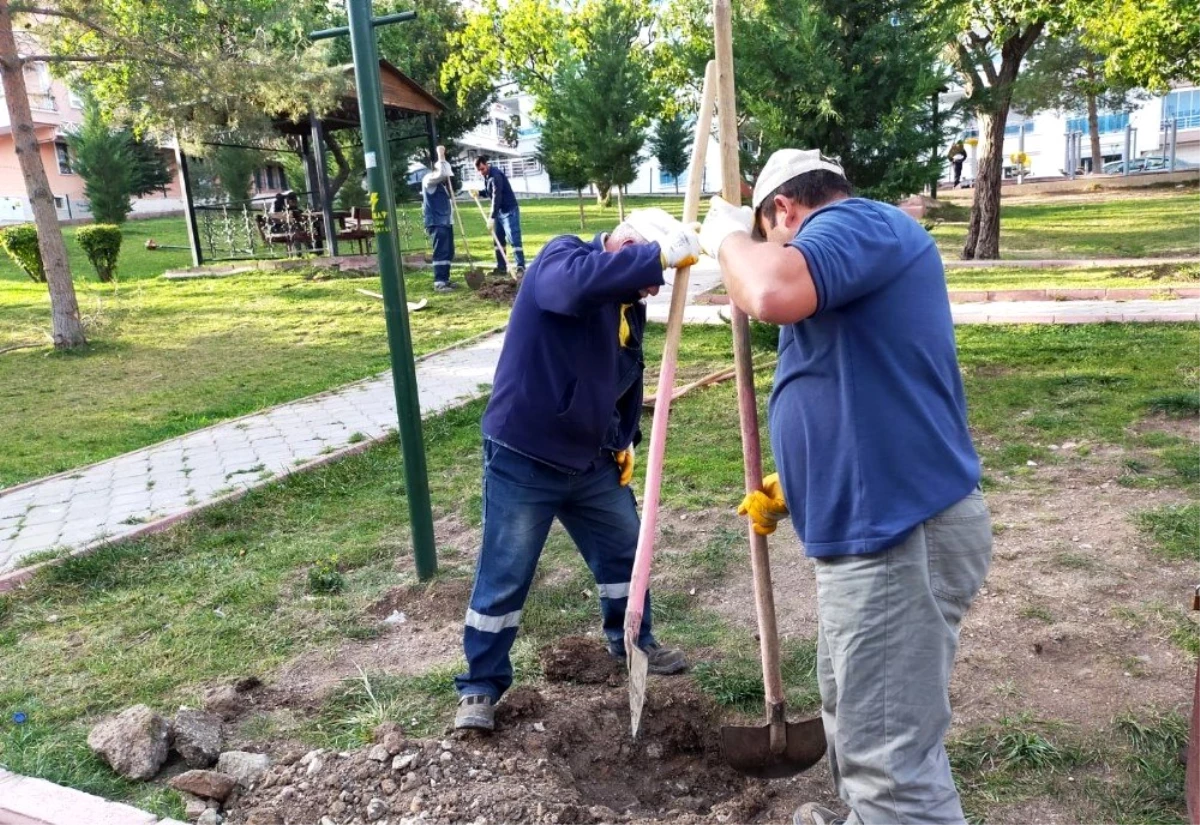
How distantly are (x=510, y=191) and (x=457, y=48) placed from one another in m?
25.5

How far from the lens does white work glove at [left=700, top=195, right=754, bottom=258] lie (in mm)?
2375

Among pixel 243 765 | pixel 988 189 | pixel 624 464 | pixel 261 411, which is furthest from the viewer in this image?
pixel 988 189

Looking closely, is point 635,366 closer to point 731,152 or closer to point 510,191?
point 731,152

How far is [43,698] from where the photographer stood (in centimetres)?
361

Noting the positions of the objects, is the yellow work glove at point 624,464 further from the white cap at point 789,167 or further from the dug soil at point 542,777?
the white cap at point 789,167

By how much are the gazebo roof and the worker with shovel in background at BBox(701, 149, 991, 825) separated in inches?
527

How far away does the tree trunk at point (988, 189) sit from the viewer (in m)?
14.3

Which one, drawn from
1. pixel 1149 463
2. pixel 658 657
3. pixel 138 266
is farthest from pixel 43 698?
pixel 138 266

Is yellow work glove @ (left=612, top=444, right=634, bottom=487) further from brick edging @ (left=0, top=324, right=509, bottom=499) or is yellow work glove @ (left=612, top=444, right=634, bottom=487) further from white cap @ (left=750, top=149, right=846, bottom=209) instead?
brick edging @ (left=0, top=324, right=509, bottom=499)

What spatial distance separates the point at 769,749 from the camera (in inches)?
113

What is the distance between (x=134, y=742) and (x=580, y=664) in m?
1.51

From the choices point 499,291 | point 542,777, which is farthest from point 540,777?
point 499,291

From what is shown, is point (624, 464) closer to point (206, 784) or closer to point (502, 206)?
point (206, 784)

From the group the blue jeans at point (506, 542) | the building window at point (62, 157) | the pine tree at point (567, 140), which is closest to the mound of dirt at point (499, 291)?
the pine tree at point (567, 140)
